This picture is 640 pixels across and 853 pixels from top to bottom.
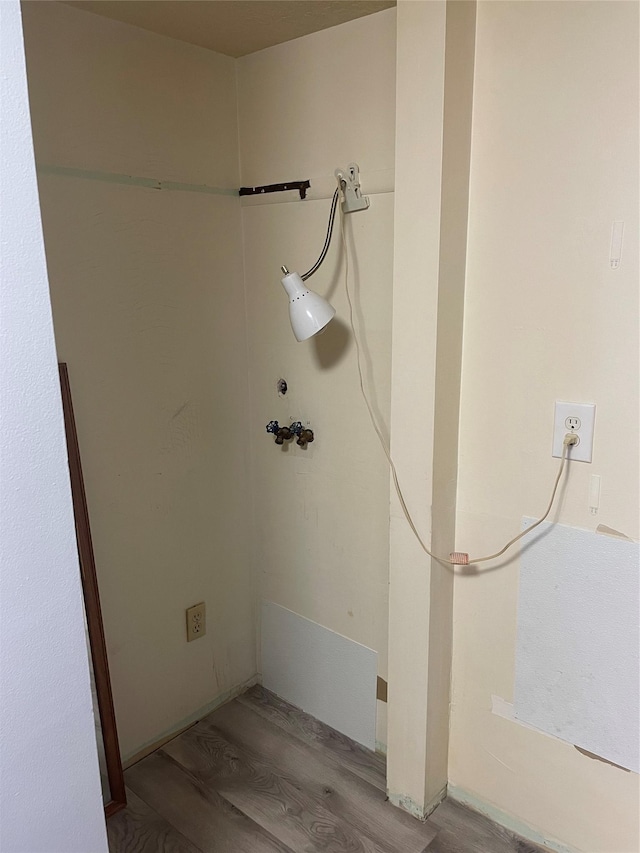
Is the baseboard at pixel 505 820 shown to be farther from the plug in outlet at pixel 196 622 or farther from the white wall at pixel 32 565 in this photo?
the white wall at pixel 32 565

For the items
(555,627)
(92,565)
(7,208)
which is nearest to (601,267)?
(555,627)

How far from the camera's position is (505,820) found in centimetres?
169

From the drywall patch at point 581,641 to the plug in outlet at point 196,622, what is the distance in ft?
3.20

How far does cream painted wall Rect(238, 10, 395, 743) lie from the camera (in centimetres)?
168

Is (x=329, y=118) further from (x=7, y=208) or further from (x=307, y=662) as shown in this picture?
(x=307, y=662)

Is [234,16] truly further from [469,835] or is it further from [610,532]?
[469,835]

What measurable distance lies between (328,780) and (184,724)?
507mm

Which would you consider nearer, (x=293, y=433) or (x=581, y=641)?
(x=581, y=641)

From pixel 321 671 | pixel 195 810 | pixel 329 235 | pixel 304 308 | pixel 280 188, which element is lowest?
pixel 195 810

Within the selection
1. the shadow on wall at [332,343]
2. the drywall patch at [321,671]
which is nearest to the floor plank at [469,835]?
the drywall patch at [321,671]

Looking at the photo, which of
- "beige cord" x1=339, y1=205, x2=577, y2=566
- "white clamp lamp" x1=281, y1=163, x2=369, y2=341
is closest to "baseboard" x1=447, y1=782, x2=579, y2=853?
"beige cord" x1=339, y1=205, x2=577, y2=566

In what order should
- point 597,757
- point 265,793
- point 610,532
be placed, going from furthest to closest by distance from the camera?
point 265,793
point 597,757
point 610,532

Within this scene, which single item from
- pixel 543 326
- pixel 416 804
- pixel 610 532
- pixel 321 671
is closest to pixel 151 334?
pixel 543 326

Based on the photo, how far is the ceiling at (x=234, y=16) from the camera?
1.53 metres
